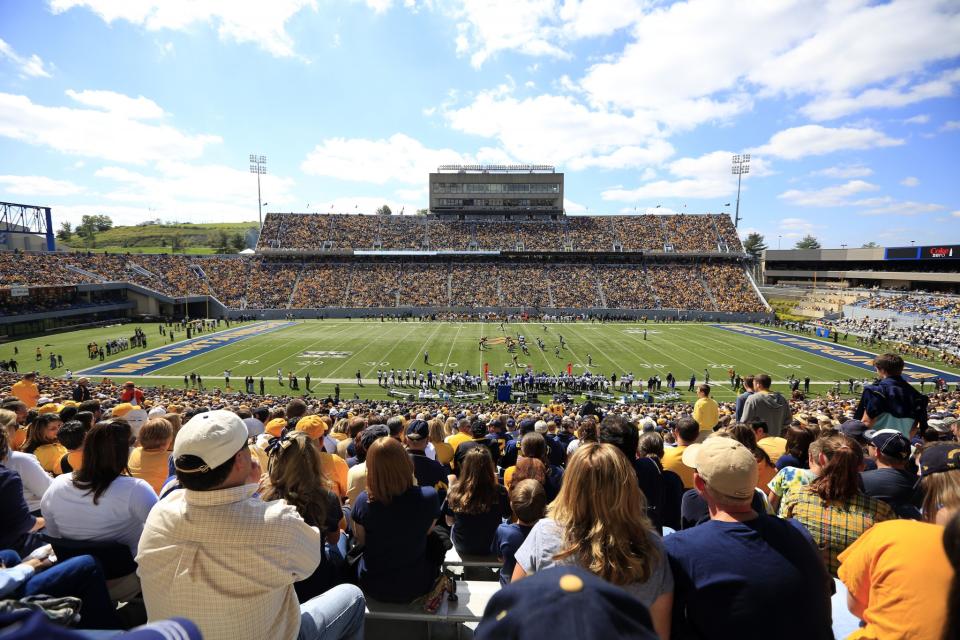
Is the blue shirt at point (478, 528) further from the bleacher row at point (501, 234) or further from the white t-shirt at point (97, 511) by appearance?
the bleacher row at point (501, 234)

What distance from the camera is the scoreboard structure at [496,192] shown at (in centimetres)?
8325

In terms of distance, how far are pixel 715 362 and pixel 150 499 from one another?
121 ft

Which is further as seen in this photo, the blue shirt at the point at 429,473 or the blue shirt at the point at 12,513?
the blue shirt at the point at 429,473

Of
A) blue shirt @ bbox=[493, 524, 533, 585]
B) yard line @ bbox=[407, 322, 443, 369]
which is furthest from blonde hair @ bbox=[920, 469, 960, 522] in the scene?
yard line @ bbox=[407, 322, 443, 369]

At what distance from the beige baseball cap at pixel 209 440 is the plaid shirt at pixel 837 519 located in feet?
13.2

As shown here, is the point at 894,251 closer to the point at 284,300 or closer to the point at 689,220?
the point at 689,220

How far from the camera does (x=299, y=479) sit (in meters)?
3.66

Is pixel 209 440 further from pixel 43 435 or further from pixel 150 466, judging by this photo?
pixel 43 435

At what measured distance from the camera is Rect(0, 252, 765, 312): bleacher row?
59.5 metres

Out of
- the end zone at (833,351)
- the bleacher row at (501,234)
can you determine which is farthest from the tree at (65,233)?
the end zone at (833,351)

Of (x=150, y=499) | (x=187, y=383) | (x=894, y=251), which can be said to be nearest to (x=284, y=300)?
(x=187, y=383)

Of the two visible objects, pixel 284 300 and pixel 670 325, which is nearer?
pixel 670 325

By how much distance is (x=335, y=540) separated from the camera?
4012 mm

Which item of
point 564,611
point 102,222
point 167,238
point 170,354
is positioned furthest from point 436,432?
point 102,222
